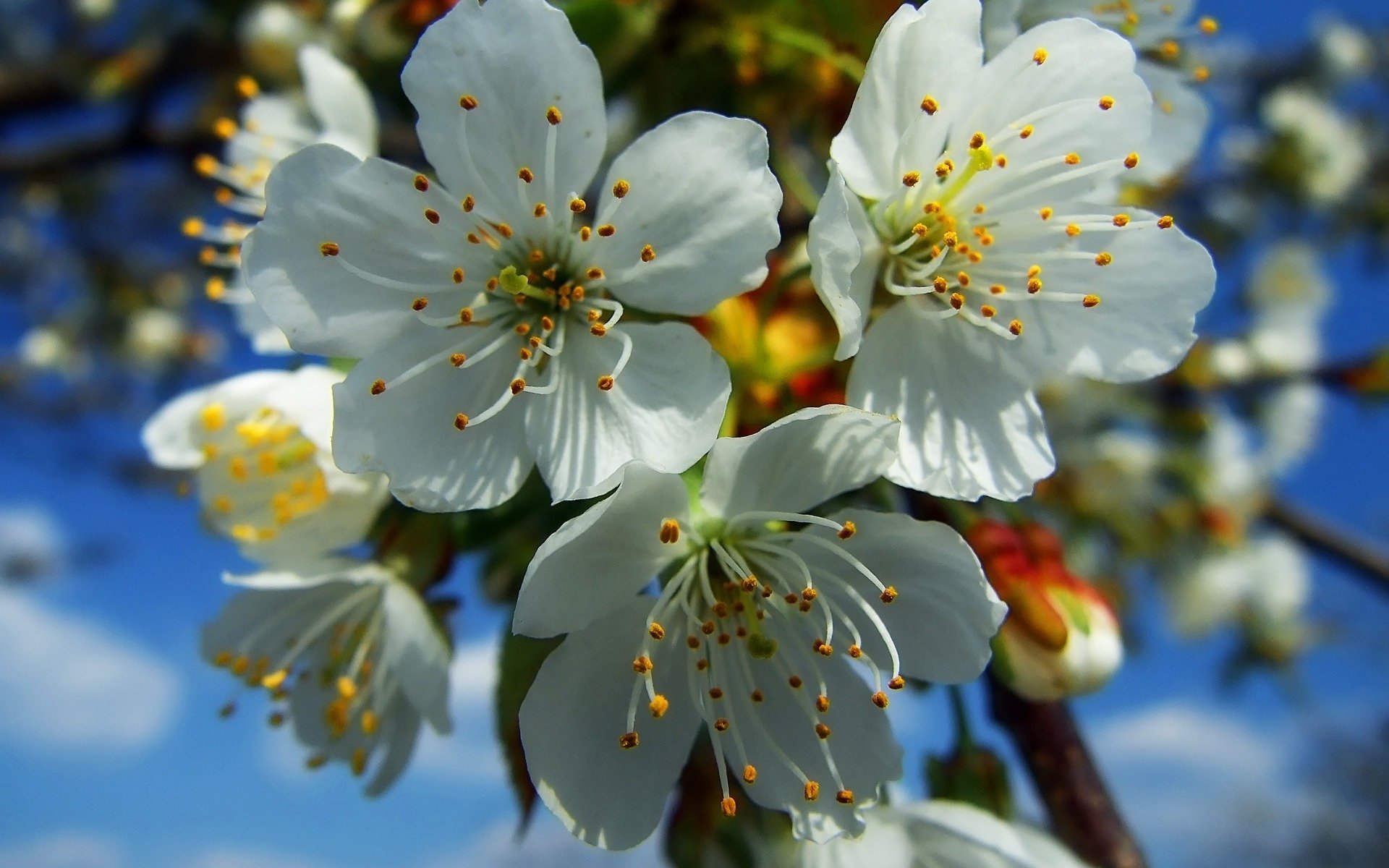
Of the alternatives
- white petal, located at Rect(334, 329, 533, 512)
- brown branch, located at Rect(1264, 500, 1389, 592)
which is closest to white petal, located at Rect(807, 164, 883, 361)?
white petal, located at Rect(334, 329, 533, 512)

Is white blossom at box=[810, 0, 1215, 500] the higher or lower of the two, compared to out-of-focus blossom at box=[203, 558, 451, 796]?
higher

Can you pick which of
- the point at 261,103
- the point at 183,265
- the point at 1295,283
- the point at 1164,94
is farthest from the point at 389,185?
the point at 1295,283

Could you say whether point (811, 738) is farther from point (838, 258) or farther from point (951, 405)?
point (838, 258)

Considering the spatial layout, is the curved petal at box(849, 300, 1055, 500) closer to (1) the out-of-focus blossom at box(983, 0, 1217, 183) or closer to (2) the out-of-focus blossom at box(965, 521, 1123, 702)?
(2) the out-of-focus blossom at box(965, 521, 1123, 702)

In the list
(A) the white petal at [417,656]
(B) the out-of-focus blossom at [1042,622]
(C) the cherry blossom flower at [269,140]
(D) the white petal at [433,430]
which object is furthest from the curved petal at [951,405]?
(C) the cherry blossom flower at [269,140]

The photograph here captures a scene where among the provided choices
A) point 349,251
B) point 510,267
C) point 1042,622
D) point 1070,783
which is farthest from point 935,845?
point 349,251
